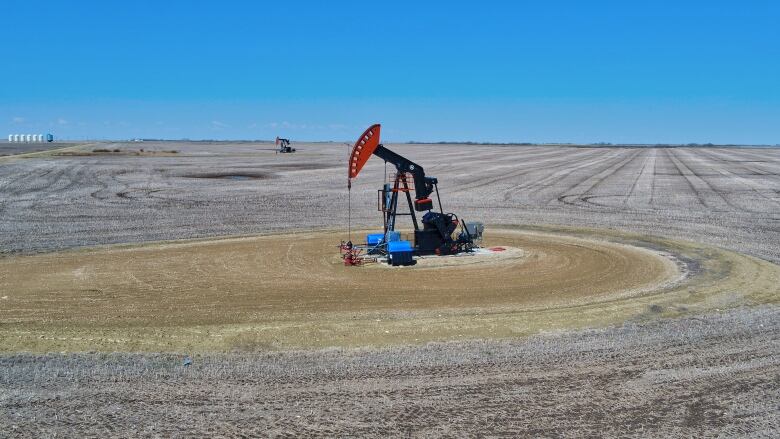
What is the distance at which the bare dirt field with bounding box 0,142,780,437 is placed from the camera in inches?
366

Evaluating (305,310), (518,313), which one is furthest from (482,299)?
(305,310)

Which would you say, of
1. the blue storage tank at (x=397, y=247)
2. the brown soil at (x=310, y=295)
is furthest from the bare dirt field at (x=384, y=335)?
the blue storage tank at (x=397, y=247)

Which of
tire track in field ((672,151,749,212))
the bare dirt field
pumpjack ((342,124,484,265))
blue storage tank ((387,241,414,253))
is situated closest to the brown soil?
the bare dirt field

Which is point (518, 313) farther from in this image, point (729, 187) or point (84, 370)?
point (729, 187)

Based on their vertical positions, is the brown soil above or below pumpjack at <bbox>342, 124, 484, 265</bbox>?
below

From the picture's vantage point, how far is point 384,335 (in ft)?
41.4

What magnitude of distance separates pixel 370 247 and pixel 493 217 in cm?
1262

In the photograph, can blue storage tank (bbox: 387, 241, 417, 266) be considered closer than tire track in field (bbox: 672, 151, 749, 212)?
Yes

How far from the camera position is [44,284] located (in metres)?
16.5

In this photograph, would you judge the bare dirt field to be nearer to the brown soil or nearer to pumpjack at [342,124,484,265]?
the brown soil

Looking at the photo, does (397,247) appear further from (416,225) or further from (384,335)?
(384,335)

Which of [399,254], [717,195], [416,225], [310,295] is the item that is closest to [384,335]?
[310,295]

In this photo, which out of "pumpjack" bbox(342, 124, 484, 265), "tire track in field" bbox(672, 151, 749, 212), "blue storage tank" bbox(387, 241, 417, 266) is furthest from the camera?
"tire track in field" bbox(672, 151, 749, 212)

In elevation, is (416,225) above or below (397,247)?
above
